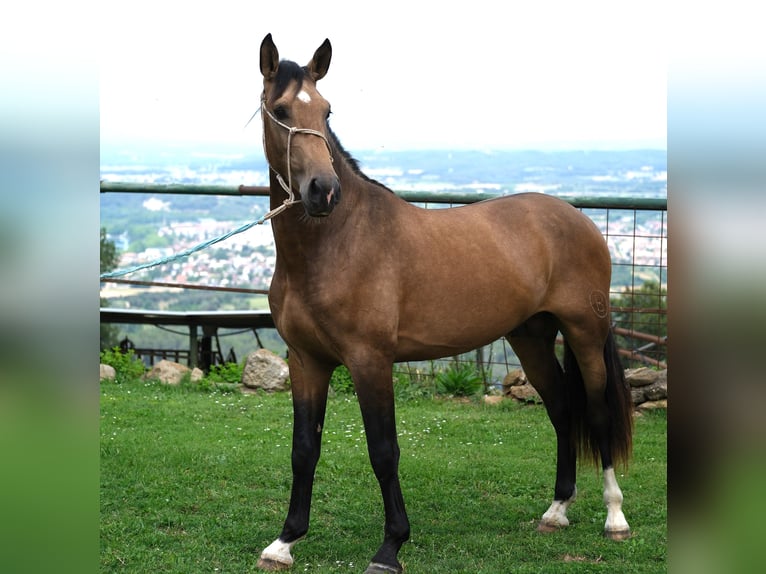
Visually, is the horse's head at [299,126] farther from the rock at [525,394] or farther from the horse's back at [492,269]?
the rock at [525,394]

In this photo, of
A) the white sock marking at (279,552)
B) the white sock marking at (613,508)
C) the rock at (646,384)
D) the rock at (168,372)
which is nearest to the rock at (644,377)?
the rock at (646,384)

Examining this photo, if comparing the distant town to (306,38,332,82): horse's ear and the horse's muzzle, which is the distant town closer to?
(306,38,332,82): horse's ear

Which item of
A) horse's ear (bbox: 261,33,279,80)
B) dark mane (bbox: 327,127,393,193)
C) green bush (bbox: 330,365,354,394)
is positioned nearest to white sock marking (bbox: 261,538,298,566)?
dark mane (bbox: 327,127,393,193)

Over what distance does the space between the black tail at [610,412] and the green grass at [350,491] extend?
33 centimetres

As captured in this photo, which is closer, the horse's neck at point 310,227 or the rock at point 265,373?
the horse's neck at point 310,227


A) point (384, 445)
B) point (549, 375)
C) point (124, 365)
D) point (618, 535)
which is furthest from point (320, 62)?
point (124, 365)

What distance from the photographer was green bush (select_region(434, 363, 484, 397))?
6.97 metres

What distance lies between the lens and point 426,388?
23.0 feet

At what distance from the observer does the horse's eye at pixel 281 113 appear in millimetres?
3260

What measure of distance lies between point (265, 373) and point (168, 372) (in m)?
0.95

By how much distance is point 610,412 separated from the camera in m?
4.33
